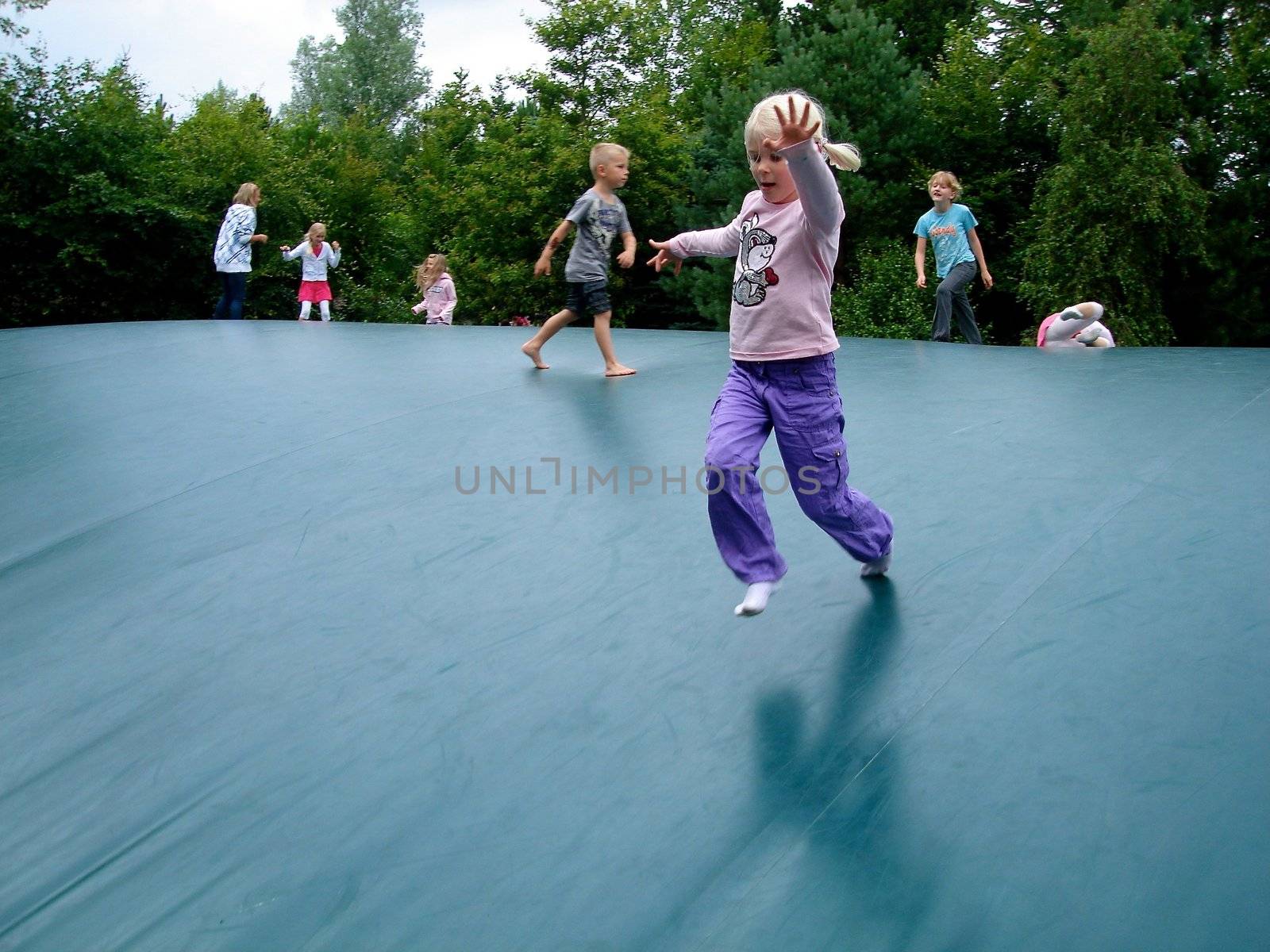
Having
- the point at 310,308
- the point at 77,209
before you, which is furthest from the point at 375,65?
the point at 310,308

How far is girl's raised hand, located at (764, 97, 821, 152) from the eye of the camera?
2.55m

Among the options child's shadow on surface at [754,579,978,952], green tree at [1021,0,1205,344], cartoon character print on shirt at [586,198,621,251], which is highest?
green tree at [1021,0,1205,344]

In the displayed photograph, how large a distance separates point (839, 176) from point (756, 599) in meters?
14.8

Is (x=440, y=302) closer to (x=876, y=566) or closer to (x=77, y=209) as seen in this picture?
(x=77, y=209)

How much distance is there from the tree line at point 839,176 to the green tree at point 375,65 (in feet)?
82.2

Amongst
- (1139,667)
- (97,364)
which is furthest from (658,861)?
(97,364)

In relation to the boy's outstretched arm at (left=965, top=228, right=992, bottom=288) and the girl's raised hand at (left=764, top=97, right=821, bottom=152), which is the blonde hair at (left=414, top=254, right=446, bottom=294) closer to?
the boy's outstretched arm at (left=965, top=228, right=992, bottom=288)

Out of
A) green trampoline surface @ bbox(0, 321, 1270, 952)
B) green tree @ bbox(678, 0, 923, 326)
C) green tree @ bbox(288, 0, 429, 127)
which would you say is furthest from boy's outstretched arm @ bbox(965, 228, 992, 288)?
green tree @ bbox(288, 0, 429, 127)

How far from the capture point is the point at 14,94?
15.9 metres

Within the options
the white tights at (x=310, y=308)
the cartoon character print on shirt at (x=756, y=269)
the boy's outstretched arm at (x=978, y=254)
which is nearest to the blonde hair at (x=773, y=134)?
the cartoon character print on shirt at (x=756, y=269)

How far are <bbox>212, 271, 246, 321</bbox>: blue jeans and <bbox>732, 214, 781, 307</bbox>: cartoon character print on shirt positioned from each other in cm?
888

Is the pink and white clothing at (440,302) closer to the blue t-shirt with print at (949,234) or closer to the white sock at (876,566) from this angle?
the blue t-shirt with print at (949,234)

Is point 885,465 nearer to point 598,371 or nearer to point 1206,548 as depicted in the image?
point 1206,548

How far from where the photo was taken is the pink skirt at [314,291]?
11.6 meters
